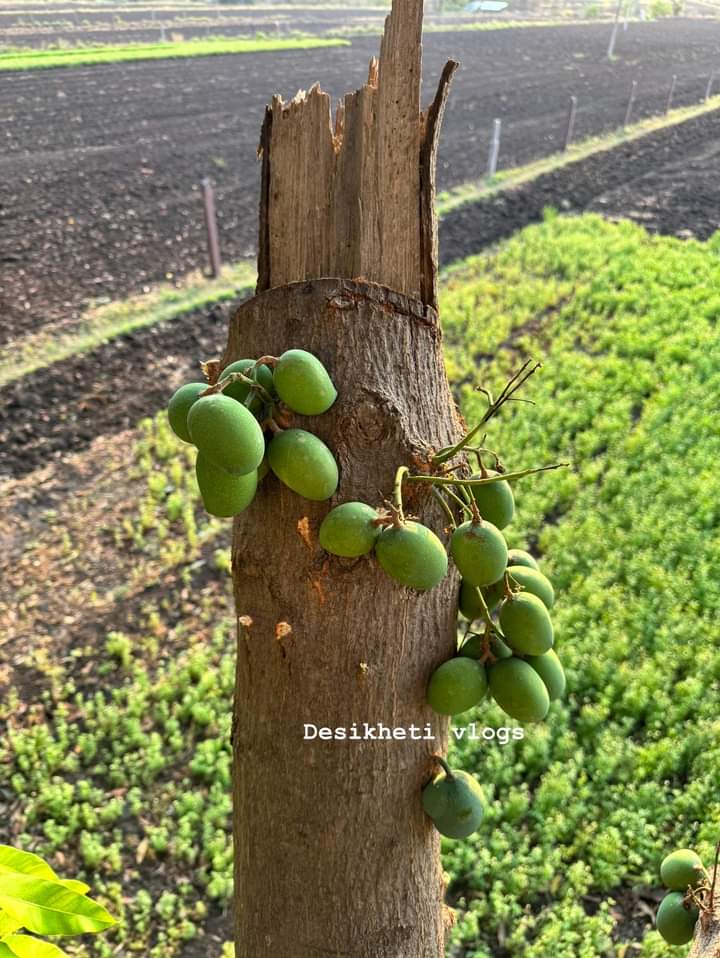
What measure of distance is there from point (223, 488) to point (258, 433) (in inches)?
4.2

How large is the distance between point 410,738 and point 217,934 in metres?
2.28

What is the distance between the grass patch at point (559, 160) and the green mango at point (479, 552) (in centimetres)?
1089

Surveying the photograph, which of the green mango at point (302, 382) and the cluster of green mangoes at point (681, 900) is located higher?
the green mango at point (302, 382)

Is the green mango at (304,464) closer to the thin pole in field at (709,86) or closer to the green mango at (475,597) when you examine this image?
the green mango at (475,597)

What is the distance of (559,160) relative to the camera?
14.1 m

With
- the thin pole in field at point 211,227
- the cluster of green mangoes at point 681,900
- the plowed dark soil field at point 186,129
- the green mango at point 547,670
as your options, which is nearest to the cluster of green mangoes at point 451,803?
the green mango at point 547,670

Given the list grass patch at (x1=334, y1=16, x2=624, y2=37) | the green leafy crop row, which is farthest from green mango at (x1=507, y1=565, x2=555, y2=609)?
grass patch at (x1=334, y1=16, x2=624, y2=37)

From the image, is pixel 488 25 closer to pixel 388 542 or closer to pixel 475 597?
pixel 475 597

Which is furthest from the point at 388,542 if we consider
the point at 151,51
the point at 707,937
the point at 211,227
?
the point at 151,51

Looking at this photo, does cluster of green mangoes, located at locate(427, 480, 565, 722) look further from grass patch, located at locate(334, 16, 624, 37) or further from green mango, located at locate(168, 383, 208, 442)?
grass patch, located at locate(334, 16, 624, 37)

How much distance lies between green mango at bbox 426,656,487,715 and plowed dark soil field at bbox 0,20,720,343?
736cm

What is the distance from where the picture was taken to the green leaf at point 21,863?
118cm

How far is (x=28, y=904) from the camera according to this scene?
114 centimetres

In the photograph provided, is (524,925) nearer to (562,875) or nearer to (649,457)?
(562,875)
